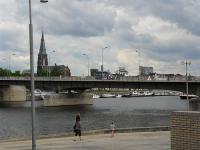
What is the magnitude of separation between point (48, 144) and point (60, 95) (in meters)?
124

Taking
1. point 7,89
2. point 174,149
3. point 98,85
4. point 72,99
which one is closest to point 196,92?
point 98,85

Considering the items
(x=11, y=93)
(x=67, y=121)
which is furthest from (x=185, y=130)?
(x=11, y=93)

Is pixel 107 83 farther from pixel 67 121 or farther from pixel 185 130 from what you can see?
pixel 185 130

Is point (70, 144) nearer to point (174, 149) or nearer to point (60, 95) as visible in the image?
point (174, 149)

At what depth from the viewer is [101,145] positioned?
3375 centimetres

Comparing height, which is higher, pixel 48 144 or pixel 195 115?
pixel 195 115

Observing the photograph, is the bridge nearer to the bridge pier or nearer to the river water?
the river water

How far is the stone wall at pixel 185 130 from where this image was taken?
2180cm

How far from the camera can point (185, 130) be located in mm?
22203

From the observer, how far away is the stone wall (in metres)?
21.8

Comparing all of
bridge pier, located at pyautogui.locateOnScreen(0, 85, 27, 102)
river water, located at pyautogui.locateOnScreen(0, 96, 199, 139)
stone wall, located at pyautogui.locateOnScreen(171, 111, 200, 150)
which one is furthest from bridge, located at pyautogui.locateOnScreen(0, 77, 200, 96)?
stone wall, located at pyautogui.locateOnScreen(171, 111, 200, 150)

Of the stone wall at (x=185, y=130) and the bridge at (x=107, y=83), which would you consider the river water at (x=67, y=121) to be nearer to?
the bridge at (x=107, y=83)

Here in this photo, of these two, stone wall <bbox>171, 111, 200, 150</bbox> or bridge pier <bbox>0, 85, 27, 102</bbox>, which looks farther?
bridge pier <bbox>0, 85, 27, 102</bbox>

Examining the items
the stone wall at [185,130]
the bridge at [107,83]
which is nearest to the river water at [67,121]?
the bridge at [107,83]
